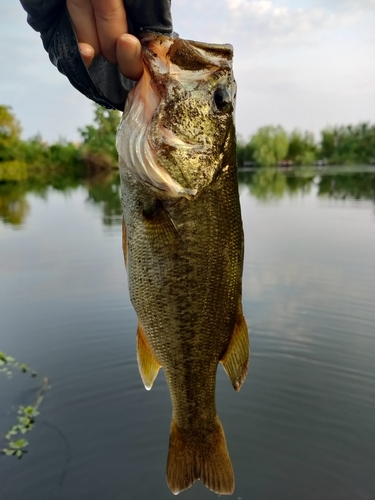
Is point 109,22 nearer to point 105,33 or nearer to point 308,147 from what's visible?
point 105,33

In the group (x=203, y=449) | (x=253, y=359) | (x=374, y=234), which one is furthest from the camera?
(x=374, y=234)

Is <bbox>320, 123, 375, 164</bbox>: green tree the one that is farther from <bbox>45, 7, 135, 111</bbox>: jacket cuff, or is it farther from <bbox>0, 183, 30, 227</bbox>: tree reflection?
<bbox>45, 7, 135, 111</bbox>: jacket cuff

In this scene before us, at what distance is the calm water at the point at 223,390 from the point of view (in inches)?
162

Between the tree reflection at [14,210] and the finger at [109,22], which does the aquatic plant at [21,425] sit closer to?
the finger at [109,22]

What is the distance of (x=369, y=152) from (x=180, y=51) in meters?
102

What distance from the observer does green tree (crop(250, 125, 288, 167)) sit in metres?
84.7

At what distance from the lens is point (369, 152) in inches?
3720

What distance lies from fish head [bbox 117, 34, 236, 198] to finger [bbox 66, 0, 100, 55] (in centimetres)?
24

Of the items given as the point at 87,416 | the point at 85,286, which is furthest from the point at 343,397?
the point at 85,286

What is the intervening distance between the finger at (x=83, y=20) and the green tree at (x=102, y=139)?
212 feet

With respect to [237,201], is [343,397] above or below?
below

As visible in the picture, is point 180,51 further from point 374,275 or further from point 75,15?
point 374,275

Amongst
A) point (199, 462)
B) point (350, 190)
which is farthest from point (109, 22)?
point (350, 190)

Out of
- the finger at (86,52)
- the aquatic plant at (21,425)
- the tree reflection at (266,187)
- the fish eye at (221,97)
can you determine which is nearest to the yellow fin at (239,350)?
the fish eye at (221,97)
